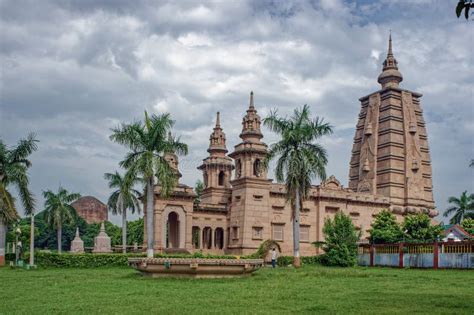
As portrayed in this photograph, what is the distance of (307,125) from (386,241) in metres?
15.0

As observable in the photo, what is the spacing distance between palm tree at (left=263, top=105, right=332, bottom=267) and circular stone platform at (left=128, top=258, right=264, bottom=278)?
529 inches

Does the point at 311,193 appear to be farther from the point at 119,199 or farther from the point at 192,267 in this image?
the point at 192,267

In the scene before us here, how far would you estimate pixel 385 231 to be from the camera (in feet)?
162

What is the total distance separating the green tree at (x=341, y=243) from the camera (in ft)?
139

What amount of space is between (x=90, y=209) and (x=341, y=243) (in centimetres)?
8123

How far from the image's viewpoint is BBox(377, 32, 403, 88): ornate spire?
69688 millimetres

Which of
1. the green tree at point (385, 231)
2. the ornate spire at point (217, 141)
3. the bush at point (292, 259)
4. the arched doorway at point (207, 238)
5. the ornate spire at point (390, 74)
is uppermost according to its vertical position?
the ornate spire at point (390, 74)

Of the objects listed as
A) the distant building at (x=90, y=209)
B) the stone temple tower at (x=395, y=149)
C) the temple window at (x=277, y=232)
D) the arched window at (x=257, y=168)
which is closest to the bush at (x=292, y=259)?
the temple window at (x=277, y=232)

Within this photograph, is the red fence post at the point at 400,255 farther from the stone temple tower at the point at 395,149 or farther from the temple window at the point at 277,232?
the stone temple tower at the point at 395,149

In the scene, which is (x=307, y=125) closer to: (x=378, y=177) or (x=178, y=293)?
(x=178, y=293)

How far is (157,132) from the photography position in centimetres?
3744

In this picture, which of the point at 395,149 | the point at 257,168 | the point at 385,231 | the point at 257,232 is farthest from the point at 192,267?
the point at 395,149

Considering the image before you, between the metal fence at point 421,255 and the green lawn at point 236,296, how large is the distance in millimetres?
10126

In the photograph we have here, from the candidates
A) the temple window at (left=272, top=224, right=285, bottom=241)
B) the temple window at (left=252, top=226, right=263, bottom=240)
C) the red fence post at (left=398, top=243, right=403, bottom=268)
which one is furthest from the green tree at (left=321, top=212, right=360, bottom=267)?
the temple window at (left=272, top=224, right=285, bottom=241)
